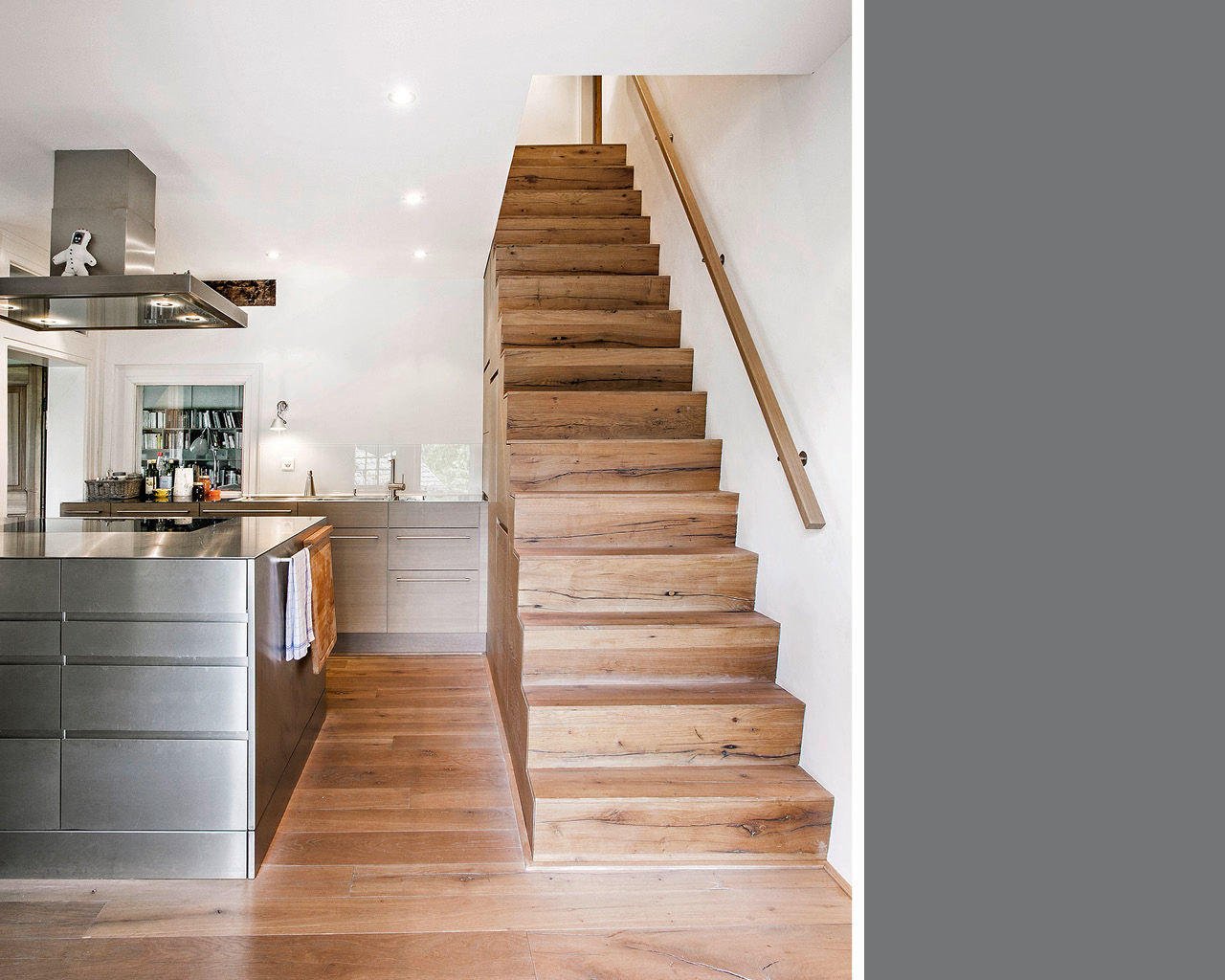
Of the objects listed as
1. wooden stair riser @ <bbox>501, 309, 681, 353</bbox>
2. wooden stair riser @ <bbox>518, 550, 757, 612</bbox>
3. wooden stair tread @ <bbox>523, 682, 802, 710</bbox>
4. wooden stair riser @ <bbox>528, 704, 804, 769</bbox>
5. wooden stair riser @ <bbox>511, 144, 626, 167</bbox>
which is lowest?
wooden stair riser @ <bbox>528, 704, 804, 769</bbox>

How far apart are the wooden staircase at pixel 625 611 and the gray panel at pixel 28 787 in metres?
1.28

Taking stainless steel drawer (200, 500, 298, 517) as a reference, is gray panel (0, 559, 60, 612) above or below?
below

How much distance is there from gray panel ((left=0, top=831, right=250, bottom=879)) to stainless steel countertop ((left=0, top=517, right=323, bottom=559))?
754 millimetres

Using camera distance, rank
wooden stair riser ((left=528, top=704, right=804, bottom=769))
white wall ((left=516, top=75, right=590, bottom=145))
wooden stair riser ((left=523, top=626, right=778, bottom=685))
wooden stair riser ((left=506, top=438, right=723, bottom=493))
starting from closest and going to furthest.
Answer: wooden stair riser ((left=528, top=704, right=804, bottom=769)) → wooden stair riser ((left=523, top=626, right=778, bottom=685)) → wooden stair riser ((left=506, top=438, right=723, bottom=493)) → white wall ((left=516, top=75, right=590, bottom=145))

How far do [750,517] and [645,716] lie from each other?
2.86 feet

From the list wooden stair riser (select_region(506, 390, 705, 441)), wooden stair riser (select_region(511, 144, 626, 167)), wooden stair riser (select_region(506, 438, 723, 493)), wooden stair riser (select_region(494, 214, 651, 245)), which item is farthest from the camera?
wooden stair riser (select_region(511, 144, 626, 167))

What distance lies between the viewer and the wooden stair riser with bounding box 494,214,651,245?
4.49 metres

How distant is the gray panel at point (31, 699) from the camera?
215 centimetres

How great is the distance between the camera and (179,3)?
2.01m

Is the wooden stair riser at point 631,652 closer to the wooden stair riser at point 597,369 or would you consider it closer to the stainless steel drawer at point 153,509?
the wooden stair riser at point 597,369

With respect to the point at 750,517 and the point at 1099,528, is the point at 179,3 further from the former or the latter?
the point at 1099,528

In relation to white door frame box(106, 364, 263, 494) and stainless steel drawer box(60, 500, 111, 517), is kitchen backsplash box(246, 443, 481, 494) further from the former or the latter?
stainless steel drawer box(60, 500, 111, 517)

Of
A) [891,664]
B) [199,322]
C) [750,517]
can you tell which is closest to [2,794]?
[199,322]

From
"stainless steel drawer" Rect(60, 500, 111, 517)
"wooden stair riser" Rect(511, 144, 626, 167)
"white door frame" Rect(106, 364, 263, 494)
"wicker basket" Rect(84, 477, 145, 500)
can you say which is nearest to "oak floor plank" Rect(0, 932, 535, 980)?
"stainless steel drawer" Rect(60, 500, 111, 517)
